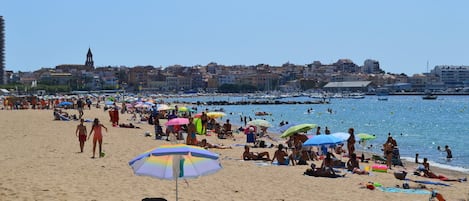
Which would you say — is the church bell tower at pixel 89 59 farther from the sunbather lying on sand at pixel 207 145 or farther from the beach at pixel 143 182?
the beach at pixel 143 182

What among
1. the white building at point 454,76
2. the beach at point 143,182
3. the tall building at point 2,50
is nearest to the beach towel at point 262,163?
the beach at point 143,182

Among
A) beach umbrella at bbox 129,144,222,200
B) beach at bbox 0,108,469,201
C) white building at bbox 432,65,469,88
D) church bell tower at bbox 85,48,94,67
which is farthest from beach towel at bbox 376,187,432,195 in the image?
white building at bbox 432,65,469,88

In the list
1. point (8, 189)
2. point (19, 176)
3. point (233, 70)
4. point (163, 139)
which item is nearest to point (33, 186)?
point (8, 189)

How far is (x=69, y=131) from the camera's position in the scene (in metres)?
19.7

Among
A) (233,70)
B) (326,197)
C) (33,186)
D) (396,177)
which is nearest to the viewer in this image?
(33,186)

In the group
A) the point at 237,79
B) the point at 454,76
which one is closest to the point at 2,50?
the point at 237,79

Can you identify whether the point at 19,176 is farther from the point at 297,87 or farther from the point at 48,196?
the point at 297,87

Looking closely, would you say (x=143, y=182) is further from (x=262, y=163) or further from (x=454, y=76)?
(x=454, y=76)

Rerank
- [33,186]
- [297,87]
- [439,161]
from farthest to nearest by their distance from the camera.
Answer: [297,87]
[439,161]
[33,186]

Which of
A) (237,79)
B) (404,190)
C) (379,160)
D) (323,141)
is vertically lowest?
(379,160)

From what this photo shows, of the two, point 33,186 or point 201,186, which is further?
point 201,186

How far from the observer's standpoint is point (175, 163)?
6.88 m

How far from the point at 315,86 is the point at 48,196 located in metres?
159

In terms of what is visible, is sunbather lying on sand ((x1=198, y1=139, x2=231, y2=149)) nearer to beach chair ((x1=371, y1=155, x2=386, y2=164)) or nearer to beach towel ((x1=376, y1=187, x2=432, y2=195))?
beach chair ((x1=371, y1=155, x2=386, y2=164))
